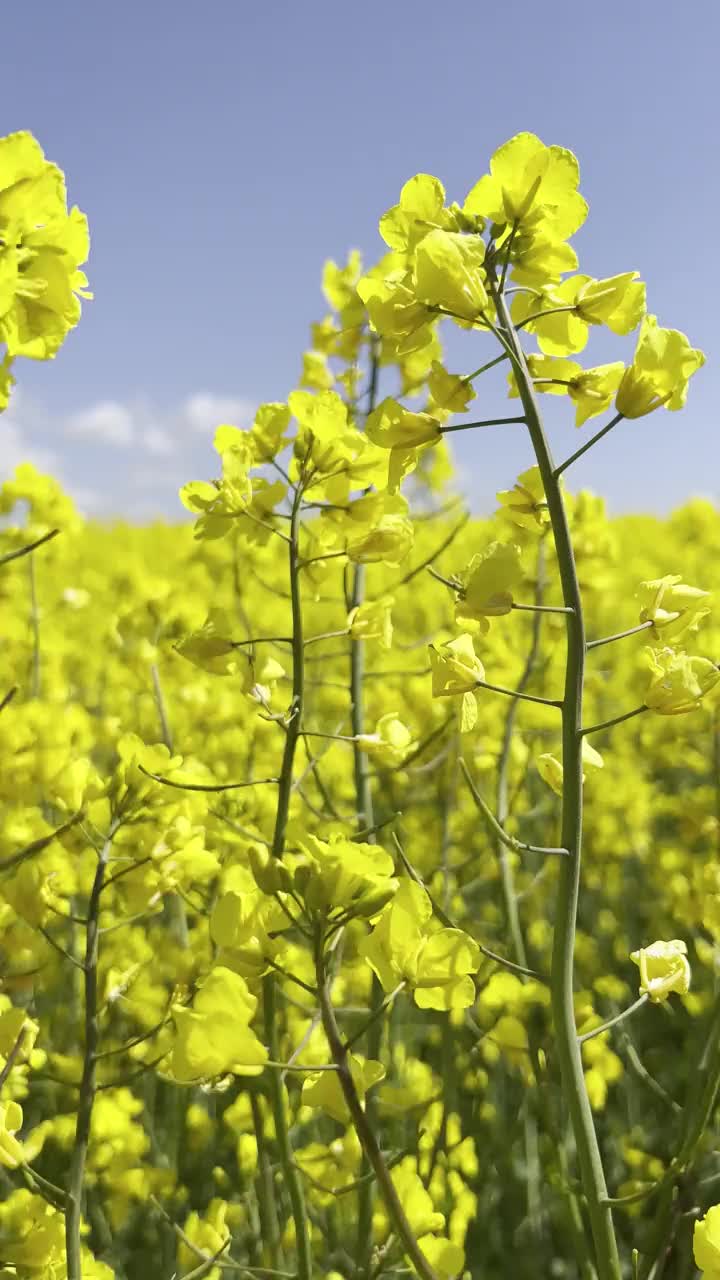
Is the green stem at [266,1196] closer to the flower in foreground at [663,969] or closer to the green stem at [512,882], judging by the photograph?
the green stem at [512,882]

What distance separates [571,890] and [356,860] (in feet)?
0.83

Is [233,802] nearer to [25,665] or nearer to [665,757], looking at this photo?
[25,665]

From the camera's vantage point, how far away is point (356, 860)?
0.95 meters

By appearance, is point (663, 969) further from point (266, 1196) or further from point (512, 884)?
point (512, 884)

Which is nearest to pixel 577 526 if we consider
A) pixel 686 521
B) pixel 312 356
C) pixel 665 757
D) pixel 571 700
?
pixel 312 356

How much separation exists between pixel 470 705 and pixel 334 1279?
1.11 metres

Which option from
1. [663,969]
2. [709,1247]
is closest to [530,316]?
[663,969]

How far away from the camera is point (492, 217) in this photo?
113 centimetres

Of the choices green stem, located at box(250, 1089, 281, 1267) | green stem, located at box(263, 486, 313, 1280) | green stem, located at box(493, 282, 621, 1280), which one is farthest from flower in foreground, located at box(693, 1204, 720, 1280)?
green stem, located at box(250, 1089, 281, 1267)

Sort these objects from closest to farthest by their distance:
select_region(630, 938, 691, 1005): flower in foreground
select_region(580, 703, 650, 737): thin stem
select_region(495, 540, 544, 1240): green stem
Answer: select_region(580, 703, 650, 737): thin stem, select_region(630, 938, 691, 1005): flower in foreground, select_region(495, 540, 544, 1240): green stem

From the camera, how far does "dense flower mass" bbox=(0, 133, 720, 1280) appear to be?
3.40ft

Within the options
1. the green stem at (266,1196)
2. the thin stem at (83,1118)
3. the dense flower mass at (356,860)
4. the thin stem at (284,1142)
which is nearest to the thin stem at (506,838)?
the dense flower mass at (356,860)

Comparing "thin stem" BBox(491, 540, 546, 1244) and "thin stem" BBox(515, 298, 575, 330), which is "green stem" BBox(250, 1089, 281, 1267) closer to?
"thin stem" BBox(491, 540, 546, 1244)

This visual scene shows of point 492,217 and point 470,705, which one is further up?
point 492,217
